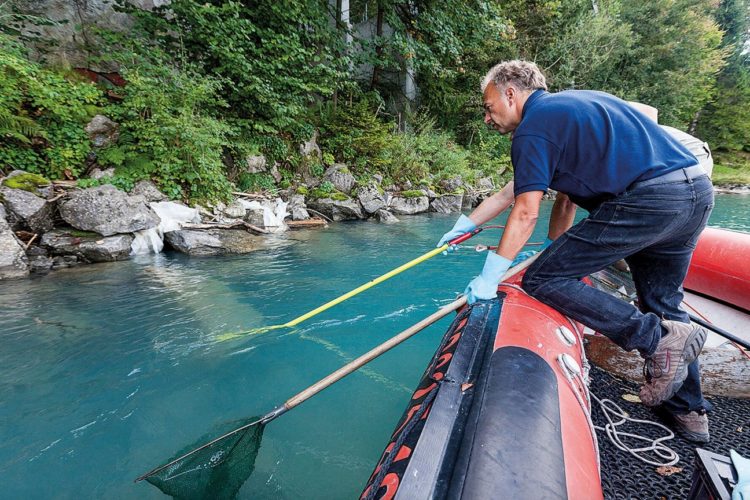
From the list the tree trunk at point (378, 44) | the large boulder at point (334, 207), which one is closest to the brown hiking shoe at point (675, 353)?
the large boulder at point (334, 207)

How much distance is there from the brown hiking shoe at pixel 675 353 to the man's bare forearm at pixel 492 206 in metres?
1.28

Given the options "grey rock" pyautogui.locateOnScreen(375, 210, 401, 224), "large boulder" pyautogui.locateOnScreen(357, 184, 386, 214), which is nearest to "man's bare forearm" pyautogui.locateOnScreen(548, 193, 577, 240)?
"grey rock" pyautogui.locateOnScreen(375, 210, 401, 224)

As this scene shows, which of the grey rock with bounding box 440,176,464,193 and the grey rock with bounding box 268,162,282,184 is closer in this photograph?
the grey rock with bounding box 268,162,282,184

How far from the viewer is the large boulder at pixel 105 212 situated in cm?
519

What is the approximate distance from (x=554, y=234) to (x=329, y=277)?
10.5ft

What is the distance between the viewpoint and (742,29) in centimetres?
2538

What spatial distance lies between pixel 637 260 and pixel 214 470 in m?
2.39

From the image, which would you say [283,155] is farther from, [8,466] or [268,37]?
[8,466]

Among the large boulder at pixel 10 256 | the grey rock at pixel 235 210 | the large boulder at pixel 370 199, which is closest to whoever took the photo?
the large boulder at pixel 10 256

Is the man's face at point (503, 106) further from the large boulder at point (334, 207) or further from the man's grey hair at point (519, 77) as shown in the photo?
the large boulder at point (334, 207)

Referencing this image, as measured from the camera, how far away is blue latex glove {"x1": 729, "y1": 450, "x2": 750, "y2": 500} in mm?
788

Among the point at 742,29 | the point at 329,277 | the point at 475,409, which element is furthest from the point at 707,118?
the point at 475,409

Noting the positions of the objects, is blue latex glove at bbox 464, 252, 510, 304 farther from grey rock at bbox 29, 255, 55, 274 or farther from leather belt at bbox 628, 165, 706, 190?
grey rock at bbox 29, 255, 55, 274

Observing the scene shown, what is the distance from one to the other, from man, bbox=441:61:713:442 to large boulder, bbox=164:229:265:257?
544 centimetres
